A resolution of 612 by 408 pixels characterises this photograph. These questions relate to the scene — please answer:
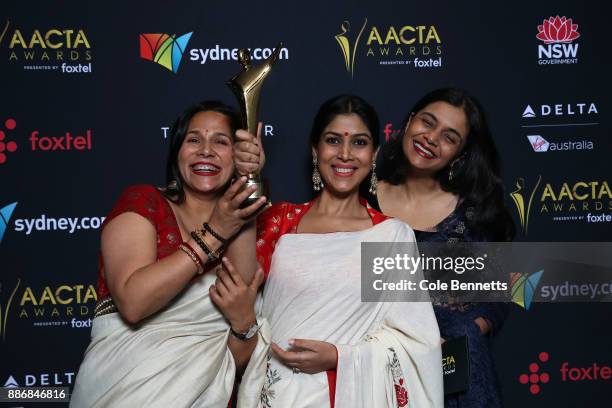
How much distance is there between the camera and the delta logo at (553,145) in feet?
8.81

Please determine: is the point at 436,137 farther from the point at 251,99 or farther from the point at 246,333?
the point at 246,333

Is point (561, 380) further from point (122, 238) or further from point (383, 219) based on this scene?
point (122, 238)

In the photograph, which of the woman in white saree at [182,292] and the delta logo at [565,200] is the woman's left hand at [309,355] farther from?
the delta logo at [565,200]

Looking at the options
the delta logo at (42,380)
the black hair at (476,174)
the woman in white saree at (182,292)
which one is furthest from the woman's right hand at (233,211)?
the delta logo at (42,380)

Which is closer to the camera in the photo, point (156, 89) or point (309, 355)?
point (309, 355)

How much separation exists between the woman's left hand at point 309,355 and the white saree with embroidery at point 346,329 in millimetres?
27

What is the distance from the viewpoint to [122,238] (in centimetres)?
171

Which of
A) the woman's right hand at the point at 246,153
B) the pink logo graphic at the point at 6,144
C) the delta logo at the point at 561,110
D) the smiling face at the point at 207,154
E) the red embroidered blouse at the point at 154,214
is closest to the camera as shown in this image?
the woman's right hand at the point at 246,153

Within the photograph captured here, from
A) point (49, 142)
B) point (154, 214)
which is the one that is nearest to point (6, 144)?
point (49, 142)

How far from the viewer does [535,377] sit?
8.89 ft

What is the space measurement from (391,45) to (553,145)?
2.56ft

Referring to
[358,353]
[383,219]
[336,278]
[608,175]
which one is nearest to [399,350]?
[358,353]

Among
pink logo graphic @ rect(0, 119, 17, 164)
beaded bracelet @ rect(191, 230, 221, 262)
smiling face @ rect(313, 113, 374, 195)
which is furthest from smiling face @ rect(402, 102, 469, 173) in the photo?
pink logo graphic @ rect(0, 119, 17, 164)

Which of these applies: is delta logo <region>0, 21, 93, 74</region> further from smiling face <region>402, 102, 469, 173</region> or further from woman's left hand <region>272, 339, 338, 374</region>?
woman's left hand <region>272, 339, 338, 374</region>
